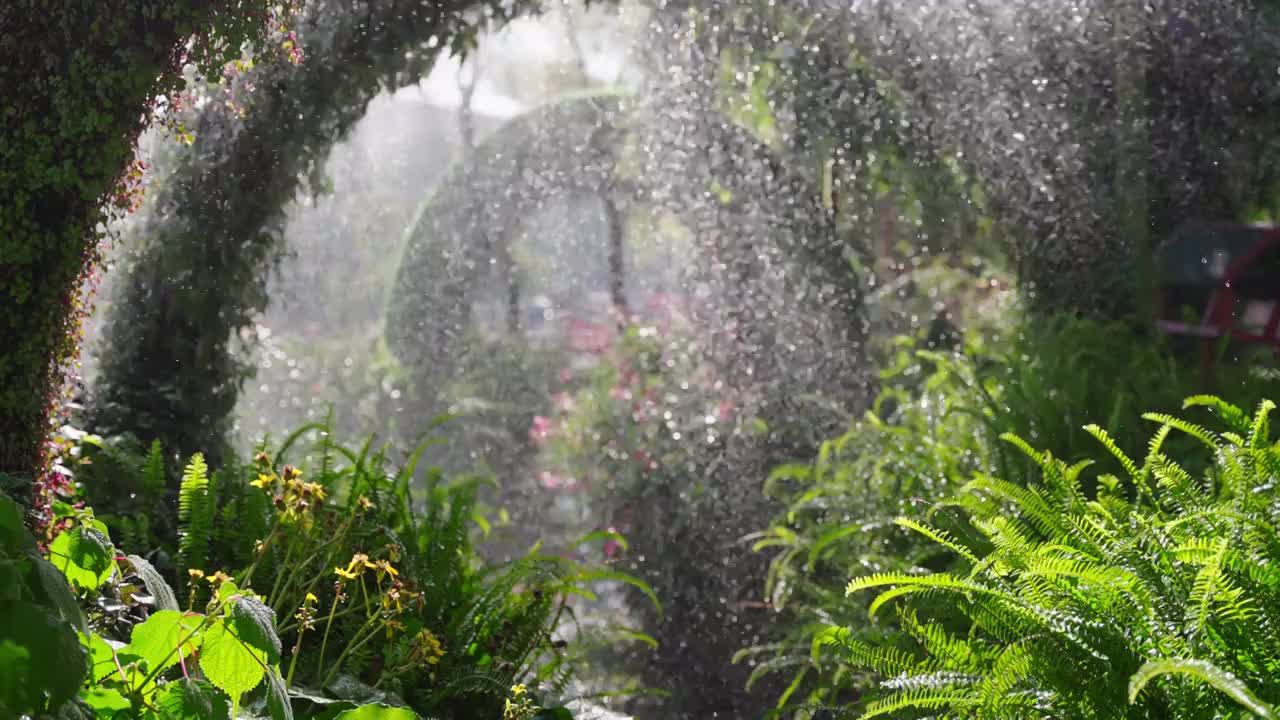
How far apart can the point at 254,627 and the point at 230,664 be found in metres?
0.09

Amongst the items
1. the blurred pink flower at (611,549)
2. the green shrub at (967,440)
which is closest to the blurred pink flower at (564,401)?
the blurred pink flower at (611,549)

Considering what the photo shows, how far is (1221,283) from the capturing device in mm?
3178

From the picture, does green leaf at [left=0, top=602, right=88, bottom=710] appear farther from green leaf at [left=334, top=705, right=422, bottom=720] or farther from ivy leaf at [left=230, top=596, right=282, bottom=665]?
green leaf at [left=334, top=705, right=422, bottom=720]

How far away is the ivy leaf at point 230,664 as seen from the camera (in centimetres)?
105

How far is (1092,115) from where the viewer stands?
3123mm

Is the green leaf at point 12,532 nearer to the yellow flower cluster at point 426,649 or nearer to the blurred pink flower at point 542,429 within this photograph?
the yellow flower cluster at point 426,649

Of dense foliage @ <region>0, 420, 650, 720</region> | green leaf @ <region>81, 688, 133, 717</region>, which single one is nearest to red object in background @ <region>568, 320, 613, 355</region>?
dense foliage @ <region>0, 420, 650, 720</region>

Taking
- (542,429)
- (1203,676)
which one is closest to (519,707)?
(1203,676)

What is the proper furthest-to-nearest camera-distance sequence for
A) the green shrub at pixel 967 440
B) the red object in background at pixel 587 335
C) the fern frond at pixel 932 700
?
the red object in background at pixel 587 335 → the green shrub at pixel 967 440 → the fern frond at pixel 932 700

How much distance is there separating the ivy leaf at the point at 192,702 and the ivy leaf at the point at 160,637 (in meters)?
0.06

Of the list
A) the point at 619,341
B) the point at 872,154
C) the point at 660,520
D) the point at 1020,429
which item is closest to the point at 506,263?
the point at 619,341

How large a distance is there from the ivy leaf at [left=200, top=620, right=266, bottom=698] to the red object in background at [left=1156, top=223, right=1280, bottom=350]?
108 inches

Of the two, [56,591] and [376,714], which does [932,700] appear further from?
[56,591]

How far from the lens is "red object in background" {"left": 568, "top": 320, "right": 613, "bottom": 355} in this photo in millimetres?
6365
